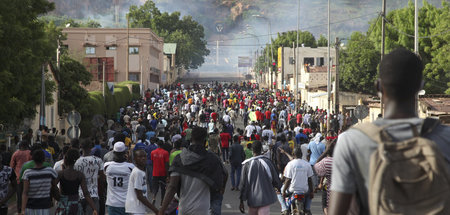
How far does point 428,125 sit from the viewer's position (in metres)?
3.37

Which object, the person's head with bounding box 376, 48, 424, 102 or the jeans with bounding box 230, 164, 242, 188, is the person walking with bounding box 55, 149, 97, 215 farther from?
the jeans with bounding box 230, 164, 242, 188

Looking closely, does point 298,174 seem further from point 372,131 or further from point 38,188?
point 372,131

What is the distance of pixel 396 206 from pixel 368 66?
2590 inches

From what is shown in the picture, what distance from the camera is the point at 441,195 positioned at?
3146 mm

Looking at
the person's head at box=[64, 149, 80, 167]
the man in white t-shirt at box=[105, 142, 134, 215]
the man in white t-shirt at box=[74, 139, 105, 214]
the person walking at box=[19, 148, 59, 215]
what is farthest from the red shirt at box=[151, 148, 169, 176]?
the person walking at box=[19, 148, 59, 215]

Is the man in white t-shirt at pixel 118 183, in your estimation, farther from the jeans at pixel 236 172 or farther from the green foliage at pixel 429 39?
the green foliage at pixel 429 39

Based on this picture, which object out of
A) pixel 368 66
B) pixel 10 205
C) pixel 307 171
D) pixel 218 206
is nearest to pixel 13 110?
pixel 10 205

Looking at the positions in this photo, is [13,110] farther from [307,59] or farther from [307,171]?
[307,59]

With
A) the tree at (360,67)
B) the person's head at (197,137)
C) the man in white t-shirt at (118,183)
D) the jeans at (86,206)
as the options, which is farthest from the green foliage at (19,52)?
the tree at (360,67)

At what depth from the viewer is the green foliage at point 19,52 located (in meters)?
22.8

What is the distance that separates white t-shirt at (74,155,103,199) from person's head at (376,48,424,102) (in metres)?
7.39

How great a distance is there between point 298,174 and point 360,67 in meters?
57.4

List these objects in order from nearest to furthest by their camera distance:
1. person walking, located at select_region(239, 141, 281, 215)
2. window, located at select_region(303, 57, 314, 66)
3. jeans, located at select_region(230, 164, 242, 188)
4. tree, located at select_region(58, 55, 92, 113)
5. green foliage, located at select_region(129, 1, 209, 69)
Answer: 1. person walking, located at select_region(239, 141, 281, 215)
2. jeans, located at select_region(230, 164, 242, 188)
3. tree, located at select_region(58, 55, 92, 113)
4. window, located at select_region(303, 57, 314, 66)
5. green foliage, located at select_region(129, 1, 209, 69)

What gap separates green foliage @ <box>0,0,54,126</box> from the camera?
22.8m
